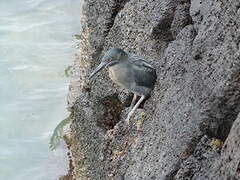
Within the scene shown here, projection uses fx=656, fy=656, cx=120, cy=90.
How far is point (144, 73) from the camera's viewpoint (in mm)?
6383

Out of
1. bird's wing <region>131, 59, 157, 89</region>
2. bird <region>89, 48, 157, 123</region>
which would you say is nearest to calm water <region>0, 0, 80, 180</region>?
bird <region>89, 48, 157, 123</region>

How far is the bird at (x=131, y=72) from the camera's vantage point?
251 inches

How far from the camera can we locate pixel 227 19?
16.9 feet

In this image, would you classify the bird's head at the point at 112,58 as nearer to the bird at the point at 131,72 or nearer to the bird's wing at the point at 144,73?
the bird at the point at 131,72

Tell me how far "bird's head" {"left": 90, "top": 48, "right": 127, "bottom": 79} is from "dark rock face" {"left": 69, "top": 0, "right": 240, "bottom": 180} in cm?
37

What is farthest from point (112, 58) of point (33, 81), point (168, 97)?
point (33, 81)

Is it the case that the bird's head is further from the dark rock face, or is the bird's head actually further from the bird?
the dark rock face

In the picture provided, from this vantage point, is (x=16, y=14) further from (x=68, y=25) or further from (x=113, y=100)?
(x=113, y=100)

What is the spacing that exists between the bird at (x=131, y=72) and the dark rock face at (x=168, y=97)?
0.10 meters

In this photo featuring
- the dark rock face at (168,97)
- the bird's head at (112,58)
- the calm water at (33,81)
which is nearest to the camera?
the dark rock face at (168,97)

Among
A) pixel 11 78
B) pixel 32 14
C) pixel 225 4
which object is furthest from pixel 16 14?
pixel 225 4

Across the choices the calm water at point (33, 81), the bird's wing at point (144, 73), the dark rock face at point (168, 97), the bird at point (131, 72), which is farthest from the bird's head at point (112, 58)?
the calm water at point (33, 81)

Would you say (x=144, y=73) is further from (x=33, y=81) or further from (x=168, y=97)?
(x=33, y=81)

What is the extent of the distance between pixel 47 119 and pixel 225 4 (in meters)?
7.63
